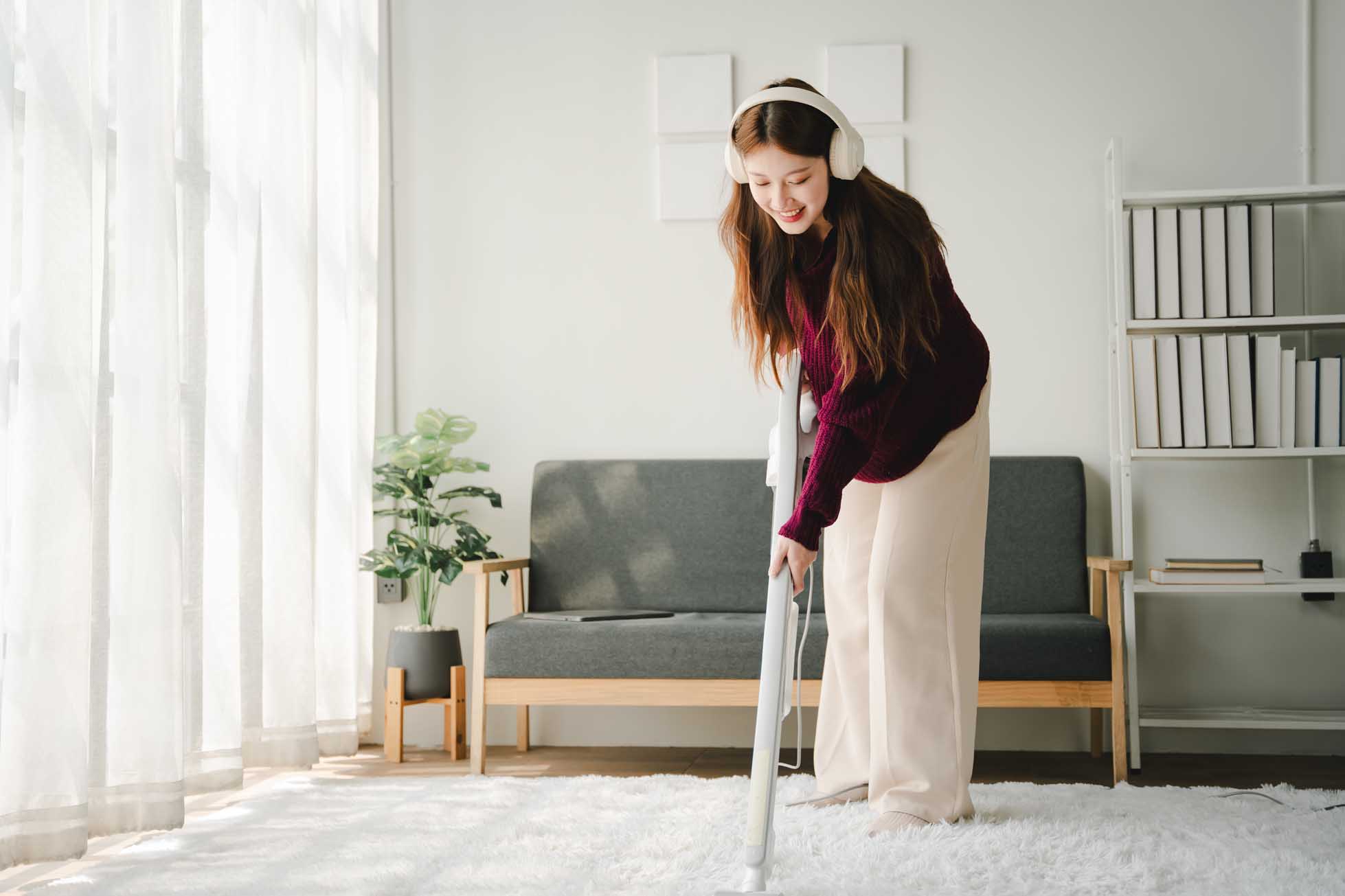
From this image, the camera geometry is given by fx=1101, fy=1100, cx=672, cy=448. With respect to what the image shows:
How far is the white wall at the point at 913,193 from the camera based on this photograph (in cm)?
308

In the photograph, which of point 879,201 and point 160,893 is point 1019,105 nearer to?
point 879,201

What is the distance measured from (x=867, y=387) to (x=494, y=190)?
196 cm

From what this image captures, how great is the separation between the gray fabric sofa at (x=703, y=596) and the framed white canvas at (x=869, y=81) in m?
1.07

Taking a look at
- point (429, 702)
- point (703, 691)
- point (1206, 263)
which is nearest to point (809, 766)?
point (703, 691)

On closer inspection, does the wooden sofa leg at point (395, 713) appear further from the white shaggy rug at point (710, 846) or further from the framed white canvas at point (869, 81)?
the framed white canvas at point (869, 81)

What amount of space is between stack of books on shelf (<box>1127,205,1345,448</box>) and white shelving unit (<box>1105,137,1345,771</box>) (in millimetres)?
31

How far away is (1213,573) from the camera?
2.77 m

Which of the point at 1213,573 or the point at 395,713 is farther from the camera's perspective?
the point at 395,713

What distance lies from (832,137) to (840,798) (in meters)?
1.22

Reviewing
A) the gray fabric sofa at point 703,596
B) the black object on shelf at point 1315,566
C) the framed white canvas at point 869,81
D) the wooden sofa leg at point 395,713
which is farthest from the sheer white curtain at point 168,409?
the black object on shelf at point 1315,566

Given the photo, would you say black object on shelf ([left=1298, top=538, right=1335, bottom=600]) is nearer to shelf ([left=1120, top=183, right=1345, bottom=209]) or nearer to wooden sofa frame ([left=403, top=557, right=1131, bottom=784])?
wooden sofa frame ([left=403, top=557, right=1131, bottom=784])

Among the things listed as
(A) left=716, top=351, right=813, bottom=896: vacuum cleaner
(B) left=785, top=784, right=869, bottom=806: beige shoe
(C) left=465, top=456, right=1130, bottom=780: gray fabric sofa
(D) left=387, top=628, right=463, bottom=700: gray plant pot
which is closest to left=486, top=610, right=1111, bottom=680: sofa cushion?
(C) left=465, top=456, right=1130, bottom=780: gray fabric sofa

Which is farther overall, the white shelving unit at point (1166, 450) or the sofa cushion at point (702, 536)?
the sofa cushion at point (702, 536)

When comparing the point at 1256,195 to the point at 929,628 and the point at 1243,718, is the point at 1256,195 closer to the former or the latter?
the point at 1243,718
